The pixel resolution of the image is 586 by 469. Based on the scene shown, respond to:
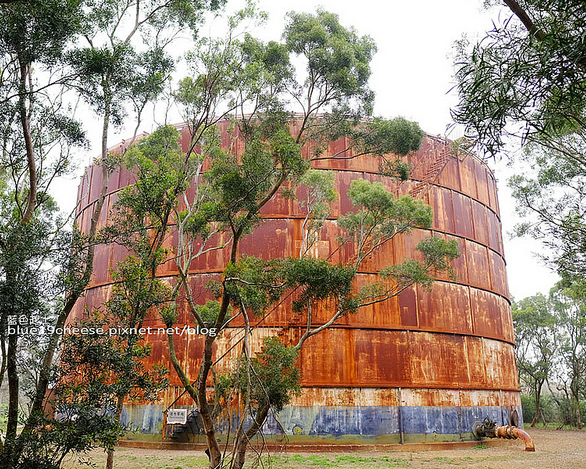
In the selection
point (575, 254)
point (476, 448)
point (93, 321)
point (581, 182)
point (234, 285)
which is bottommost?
point (476, 448)

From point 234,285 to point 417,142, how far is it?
564 centimetres

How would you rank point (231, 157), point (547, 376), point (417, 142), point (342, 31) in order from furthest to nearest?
point (547, 376) → point (417, 142) → point (342, 31) → point (231, 157)

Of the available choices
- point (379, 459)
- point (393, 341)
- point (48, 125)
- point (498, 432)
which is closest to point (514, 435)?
point (498, 432)

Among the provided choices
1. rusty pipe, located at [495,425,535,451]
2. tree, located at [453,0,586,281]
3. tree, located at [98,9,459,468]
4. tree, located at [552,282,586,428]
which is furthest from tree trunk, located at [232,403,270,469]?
tree, located at [552,282,586,428]

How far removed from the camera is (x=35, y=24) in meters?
7.61

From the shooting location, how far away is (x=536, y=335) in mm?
35969

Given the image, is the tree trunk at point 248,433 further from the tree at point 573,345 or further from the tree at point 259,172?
the tree at point 573,345

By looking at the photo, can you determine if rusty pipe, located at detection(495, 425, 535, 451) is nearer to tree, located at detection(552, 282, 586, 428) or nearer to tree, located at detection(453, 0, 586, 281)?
tree, located at detection(453, 0, 586, 281)

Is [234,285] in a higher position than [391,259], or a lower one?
lower

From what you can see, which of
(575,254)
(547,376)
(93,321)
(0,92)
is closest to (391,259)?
(575,254)

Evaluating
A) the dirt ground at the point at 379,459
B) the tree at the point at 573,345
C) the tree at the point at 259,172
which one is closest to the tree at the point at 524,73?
the tree at the point at 259,172

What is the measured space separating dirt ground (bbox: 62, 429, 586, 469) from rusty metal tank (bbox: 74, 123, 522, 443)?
104 centimetres

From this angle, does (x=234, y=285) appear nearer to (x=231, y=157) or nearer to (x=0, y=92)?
(x=231, y=157)

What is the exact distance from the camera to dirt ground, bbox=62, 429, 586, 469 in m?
12.0
